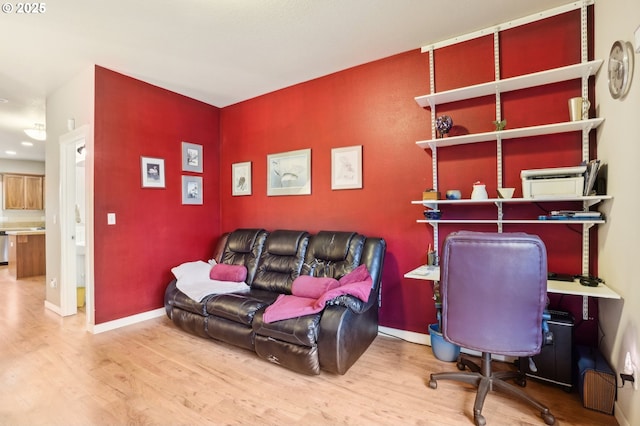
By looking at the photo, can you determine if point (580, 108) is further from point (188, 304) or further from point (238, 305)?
point (188, 304)

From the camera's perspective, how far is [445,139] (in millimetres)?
2365

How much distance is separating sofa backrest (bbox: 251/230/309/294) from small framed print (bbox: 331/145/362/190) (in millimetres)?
676

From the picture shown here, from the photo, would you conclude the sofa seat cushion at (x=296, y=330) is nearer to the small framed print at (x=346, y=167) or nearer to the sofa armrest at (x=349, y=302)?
the sofa armrest at (x=349, y=302)

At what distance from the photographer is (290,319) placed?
2.13 meters

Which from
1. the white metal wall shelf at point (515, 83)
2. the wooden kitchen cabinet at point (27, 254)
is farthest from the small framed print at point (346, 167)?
the wooden kitchen cabinet at point (27, 254)

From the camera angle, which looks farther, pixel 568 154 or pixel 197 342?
pixel 197 342

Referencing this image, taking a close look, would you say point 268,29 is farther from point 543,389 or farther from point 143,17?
point 543,389

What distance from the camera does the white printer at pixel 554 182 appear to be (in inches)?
74.3

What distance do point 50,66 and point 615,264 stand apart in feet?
16.7

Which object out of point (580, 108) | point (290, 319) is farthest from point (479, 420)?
point (580, 108)

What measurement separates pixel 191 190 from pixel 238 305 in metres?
2.02

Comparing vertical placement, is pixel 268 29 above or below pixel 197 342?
above

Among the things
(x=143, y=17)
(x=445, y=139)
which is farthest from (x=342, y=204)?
(x=143, y=17)

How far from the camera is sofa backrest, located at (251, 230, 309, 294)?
2.88 metres
